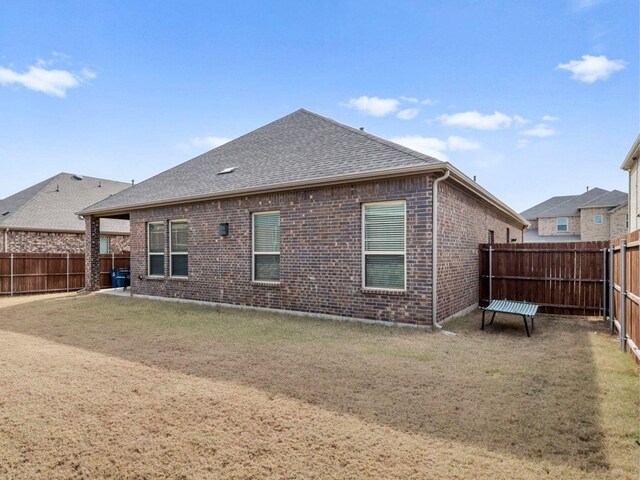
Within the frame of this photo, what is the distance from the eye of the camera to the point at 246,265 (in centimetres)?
967

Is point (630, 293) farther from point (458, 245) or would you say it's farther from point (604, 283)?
point (604, 283)

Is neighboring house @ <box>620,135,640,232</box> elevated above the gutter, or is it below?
above

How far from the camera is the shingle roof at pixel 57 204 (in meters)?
16.8

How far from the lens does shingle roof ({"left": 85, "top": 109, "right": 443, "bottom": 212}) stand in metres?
8.29

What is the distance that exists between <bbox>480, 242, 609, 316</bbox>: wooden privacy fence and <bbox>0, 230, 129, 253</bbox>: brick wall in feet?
60.3

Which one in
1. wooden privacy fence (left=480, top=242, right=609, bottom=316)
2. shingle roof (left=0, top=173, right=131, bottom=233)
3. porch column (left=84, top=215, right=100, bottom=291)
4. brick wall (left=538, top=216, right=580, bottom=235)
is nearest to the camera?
wooden privacy fence (left=480, top=242, right=609, bottom=316)

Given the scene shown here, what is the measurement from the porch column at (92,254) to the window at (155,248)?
400cm

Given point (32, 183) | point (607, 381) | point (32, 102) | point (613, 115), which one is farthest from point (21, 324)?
point (32, 183)

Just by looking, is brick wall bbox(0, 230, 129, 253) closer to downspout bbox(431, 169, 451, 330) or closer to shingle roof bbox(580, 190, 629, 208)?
downspout bbox(431, 169, 451, 330)

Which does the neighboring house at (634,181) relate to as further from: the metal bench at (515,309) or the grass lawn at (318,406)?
the grass lawn at (318,406)

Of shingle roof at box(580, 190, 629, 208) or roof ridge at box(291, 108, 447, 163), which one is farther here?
shingle roof at box(580, 190, 629, 208)

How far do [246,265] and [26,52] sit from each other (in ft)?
29.8

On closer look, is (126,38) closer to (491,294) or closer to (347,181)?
(347,181)

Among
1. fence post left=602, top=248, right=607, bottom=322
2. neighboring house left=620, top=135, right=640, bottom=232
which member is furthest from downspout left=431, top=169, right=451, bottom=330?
neighboring house left=620, top=135, right=640, bottom=232
